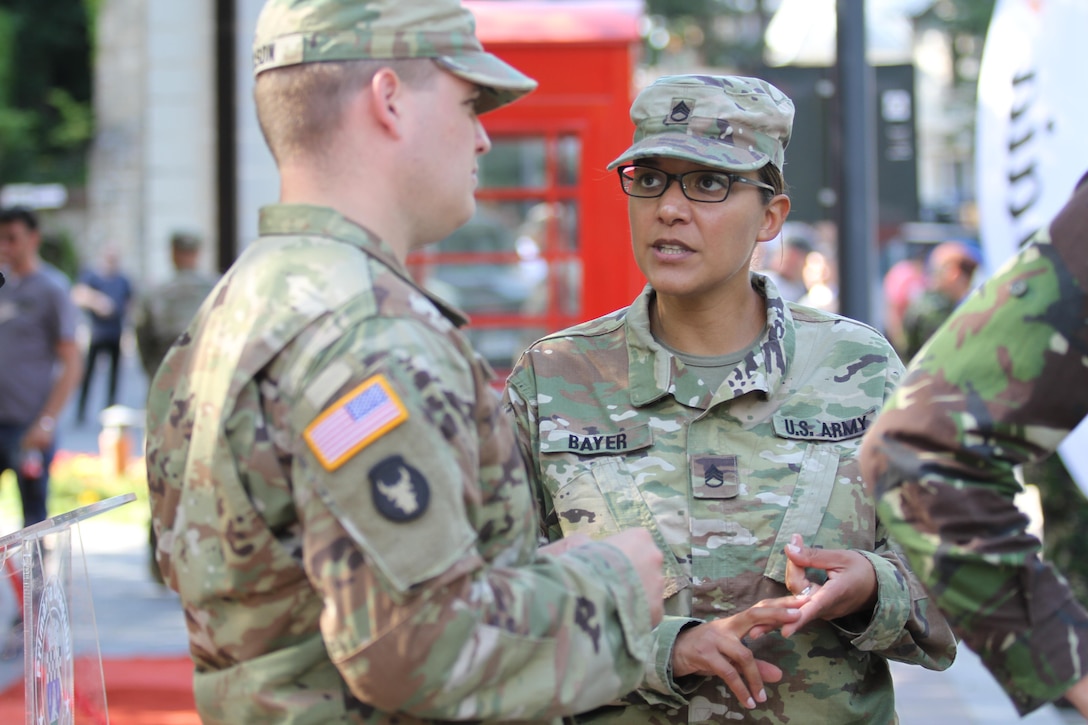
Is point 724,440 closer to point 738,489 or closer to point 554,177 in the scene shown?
point 738,489

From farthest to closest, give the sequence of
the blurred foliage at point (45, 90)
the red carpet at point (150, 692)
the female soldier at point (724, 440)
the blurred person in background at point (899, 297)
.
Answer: the blurred foliage at point (45, 90) → the blurred person in background at point (899, 297) → the red carpet at point (150, 692) → the female soldier at point (724, 440)

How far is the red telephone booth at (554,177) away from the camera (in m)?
5.82

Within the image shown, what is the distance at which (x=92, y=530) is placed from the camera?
28.7 feet

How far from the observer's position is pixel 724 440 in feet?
7.00

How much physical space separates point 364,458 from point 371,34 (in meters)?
0.49

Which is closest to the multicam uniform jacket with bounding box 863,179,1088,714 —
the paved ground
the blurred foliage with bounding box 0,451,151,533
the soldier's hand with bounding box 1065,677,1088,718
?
the soldier's hand with bounding box 1065,677,1088,718

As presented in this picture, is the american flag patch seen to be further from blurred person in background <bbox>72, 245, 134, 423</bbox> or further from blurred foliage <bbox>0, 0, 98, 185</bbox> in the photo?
blurred foliage <bbox>0, 0, 98, 185</bbox>

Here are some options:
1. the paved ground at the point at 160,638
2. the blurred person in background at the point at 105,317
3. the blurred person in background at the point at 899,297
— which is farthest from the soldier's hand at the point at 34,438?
the blurred person in background at the point at 105,317

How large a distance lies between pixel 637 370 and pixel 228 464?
0.98 metres

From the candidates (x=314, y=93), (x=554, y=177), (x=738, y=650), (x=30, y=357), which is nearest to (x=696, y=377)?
(x=738, y=650)

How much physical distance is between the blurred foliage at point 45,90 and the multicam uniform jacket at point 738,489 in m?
33.7

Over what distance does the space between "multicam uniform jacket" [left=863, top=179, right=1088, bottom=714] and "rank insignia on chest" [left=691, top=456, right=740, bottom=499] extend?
2.22 feet

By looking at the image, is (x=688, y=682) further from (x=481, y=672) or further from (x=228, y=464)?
(x=228, y=464)

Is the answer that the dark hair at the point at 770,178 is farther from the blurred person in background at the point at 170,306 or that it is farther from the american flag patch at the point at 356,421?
the blurred person in background at the point at 170,306
